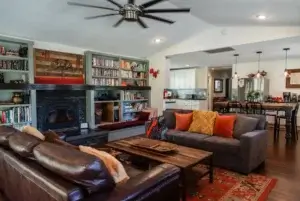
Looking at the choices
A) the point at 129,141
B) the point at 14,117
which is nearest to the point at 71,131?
the point at 14,117

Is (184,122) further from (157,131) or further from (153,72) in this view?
(153,72)

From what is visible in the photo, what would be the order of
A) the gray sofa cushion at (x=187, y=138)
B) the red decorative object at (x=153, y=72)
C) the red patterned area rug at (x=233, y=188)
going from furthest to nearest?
1. the red decorative object at (x=153, y=72)
2. the gray sofa cushion at (x=187, y=138)
3. the red patterned area rug at (x=233, y=188)

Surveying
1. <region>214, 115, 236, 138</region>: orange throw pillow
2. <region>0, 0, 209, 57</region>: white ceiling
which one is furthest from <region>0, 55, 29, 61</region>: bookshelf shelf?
<region>214, 115, 236, 138</region>: orange throw pillow

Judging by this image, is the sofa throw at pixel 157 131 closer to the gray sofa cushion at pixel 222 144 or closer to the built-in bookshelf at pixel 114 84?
the gray sofa cushion at pixel 222 144

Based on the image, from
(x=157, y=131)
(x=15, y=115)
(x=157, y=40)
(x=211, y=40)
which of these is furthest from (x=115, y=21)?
(x=15, y=115)

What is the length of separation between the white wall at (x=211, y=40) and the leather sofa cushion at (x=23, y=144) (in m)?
4.89

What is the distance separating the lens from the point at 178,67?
9.81 meters

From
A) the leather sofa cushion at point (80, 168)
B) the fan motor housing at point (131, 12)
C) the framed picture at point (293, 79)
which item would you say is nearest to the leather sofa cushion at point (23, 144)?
the leather sofa cushion at point (80, 168)

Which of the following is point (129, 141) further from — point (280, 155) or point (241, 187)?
point (280, 155)

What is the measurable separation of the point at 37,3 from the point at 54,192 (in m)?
3.25

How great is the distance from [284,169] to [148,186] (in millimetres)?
2857

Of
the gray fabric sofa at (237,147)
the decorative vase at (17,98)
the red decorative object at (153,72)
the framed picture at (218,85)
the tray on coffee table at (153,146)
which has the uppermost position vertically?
the red decorative object at (153,72)

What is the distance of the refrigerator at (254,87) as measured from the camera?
7457mm

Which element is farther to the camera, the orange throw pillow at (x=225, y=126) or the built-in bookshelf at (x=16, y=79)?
the built-in bookshelf at (x=16, y=79)
